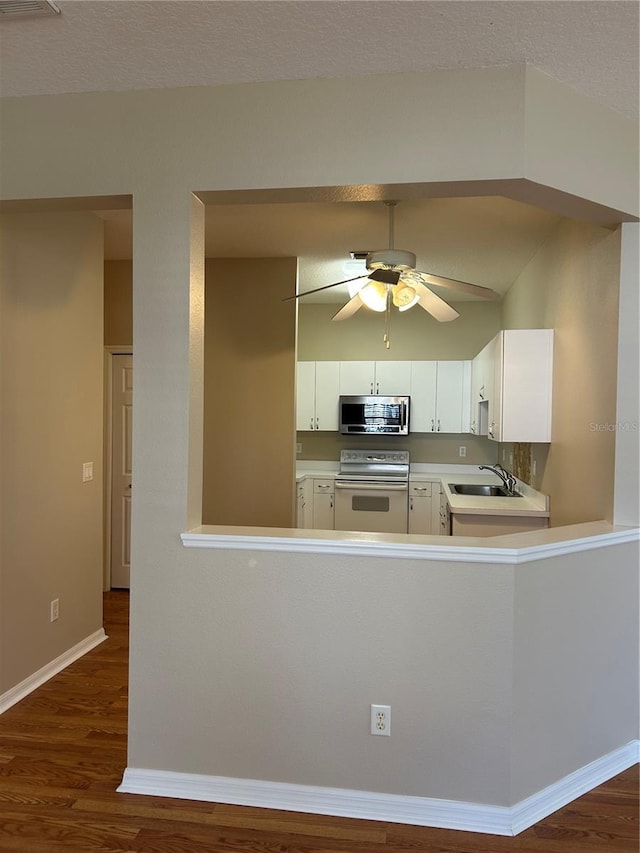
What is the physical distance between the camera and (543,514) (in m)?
3.63

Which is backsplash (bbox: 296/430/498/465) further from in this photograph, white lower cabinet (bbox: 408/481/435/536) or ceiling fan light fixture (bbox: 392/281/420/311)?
ceiling fan light fixture (bbox: 392/281/420/311)

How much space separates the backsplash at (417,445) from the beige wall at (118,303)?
2337 millimetres

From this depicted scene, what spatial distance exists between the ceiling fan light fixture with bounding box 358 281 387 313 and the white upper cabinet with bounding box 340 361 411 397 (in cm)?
254

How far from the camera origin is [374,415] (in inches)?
233

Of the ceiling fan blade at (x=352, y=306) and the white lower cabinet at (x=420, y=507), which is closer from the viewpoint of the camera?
the ceiling fan blade at (x=352, y=306)

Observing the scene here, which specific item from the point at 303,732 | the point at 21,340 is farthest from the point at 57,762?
the point at 21,340

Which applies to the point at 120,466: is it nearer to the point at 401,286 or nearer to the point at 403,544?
the point at 401,286

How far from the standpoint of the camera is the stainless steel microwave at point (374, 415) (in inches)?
231

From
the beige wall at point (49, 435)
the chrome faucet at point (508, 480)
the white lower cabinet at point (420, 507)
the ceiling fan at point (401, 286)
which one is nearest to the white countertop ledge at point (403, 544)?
the beige wall at point (49, 435)

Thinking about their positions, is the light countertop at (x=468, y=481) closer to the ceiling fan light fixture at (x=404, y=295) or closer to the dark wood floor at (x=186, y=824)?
the ceiling fan light fixture at (x=404, y=295)

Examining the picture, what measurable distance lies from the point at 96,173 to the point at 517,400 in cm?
258

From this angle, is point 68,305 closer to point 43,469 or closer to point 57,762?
point 43,469

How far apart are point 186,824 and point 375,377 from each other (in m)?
4.50

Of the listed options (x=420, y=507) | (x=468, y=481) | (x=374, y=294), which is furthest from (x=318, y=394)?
(x=374, y=294)
